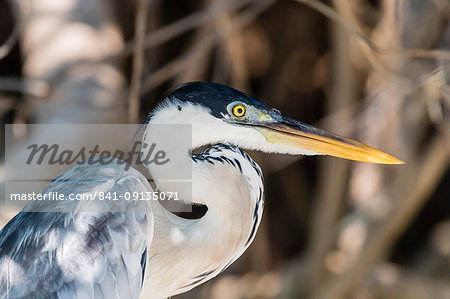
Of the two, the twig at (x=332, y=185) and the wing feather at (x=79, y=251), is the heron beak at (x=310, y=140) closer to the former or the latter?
the wing feather at (x=79, y=251)

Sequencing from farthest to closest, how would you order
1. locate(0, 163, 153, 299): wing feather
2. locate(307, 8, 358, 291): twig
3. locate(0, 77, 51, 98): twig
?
1. locate(307, 8, 358, 291): twig
2. locate(0, 77, 51, 98): twig
3. locate(0, 163, 153, 299): wing feather

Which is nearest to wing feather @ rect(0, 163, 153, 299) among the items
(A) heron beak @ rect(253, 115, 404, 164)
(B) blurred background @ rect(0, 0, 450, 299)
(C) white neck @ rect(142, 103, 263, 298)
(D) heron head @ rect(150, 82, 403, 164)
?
(C) white neck @ rect(142, 103, 263, 298)

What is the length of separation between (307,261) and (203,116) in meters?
2.01

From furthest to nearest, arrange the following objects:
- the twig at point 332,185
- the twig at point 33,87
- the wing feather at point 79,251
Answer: the twig at point 332,185, the twig at point 33,87, the wing feather at point 79,251

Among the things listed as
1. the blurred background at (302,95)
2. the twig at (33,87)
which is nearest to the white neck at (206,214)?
the blurred background at (302,95)

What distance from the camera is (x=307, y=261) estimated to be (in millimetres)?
3627

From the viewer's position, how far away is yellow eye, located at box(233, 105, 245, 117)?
5.83 feet

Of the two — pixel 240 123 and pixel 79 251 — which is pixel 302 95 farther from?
pixel 79 251

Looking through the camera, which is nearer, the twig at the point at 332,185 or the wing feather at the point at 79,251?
the wing feather at the point at 79,251

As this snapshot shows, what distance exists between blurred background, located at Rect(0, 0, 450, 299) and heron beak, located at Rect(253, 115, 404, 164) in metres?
0.54

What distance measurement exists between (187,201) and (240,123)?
0.78ft

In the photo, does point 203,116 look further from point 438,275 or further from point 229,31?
point 438,275

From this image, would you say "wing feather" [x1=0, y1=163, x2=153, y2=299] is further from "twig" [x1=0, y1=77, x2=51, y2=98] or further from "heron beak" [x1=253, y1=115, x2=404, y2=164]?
"twig" [x1=0, y1=77, x2=51, y2=98]

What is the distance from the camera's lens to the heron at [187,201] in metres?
1.66
